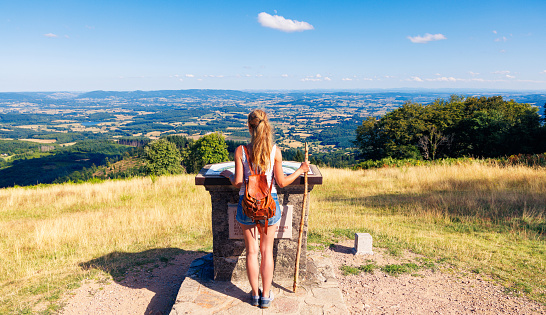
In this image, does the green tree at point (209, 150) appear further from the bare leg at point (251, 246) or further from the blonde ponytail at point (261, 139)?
the blonde ponytail at point (261, 139)

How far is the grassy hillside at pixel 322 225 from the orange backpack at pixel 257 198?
116 inches

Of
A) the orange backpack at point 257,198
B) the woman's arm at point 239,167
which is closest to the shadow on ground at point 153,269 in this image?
the orange backpack at point 257,198

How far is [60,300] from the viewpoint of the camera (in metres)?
4.08

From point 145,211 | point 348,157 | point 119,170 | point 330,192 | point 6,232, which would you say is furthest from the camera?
point 119,170

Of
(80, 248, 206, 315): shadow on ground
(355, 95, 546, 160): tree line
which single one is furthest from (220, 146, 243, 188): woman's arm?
(355, 95, 546, 160): tree line

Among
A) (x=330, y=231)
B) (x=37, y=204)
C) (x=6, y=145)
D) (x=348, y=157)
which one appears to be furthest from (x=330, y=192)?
(x=6, y=145)

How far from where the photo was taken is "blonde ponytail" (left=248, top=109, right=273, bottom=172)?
300 centimetres

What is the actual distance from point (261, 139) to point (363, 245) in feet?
11.6

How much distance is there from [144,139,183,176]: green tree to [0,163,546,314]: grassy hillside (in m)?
30.3

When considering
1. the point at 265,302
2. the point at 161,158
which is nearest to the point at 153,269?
the point at 265,302

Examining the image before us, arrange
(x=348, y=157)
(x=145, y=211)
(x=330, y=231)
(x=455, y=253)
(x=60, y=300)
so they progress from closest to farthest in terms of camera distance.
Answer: (x=60, y=300)
(x=455, y=253)
(x=330, y=231)
(x=145, y=211)
(x=348, y=157)

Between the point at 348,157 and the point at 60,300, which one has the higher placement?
the point at 60,300

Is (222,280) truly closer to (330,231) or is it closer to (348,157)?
(330,231)

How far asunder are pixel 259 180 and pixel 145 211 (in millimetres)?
6647
